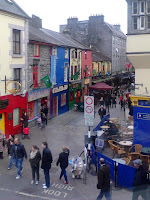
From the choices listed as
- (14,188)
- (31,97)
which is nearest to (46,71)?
(31,97)

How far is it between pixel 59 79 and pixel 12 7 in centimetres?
926

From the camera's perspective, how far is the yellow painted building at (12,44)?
52.0 ft

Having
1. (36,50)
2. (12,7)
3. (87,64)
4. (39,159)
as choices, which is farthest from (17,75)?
(87,64)

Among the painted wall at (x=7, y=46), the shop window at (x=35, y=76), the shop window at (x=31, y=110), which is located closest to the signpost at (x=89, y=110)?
the painted wall at (x=7, y=46)

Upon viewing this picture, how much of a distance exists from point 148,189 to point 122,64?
1886 inches

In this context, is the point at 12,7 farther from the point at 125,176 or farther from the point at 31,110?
the point at 125,176

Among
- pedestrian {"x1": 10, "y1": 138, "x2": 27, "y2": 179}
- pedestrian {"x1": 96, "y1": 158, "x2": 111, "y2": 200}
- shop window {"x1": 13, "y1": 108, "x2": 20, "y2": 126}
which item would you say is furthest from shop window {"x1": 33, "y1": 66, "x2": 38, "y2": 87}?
pedestrian {"x1": 96, "y1": 158, "x2": 111, "y2": 200}

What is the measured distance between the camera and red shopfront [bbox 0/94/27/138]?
53.1 ft

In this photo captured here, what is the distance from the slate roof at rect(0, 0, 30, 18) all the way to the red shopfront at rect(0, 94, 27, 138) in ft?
17.6

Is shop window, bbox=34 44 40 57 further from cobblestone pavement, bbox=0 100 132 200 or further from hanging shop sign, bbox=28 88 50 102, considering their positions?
cobblestone pavement, bbox=0 100 132 200

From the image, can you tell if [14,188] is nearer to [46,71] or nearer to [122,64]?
[46,71]

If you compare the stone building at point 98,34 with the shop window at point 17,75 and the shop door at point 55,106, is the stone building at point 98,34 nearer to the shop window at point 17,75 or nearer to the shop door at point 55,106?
the shop door at point 55,106

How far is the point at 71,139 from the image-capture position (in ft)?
54.6

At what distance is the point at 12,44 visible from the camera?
16.6 m
